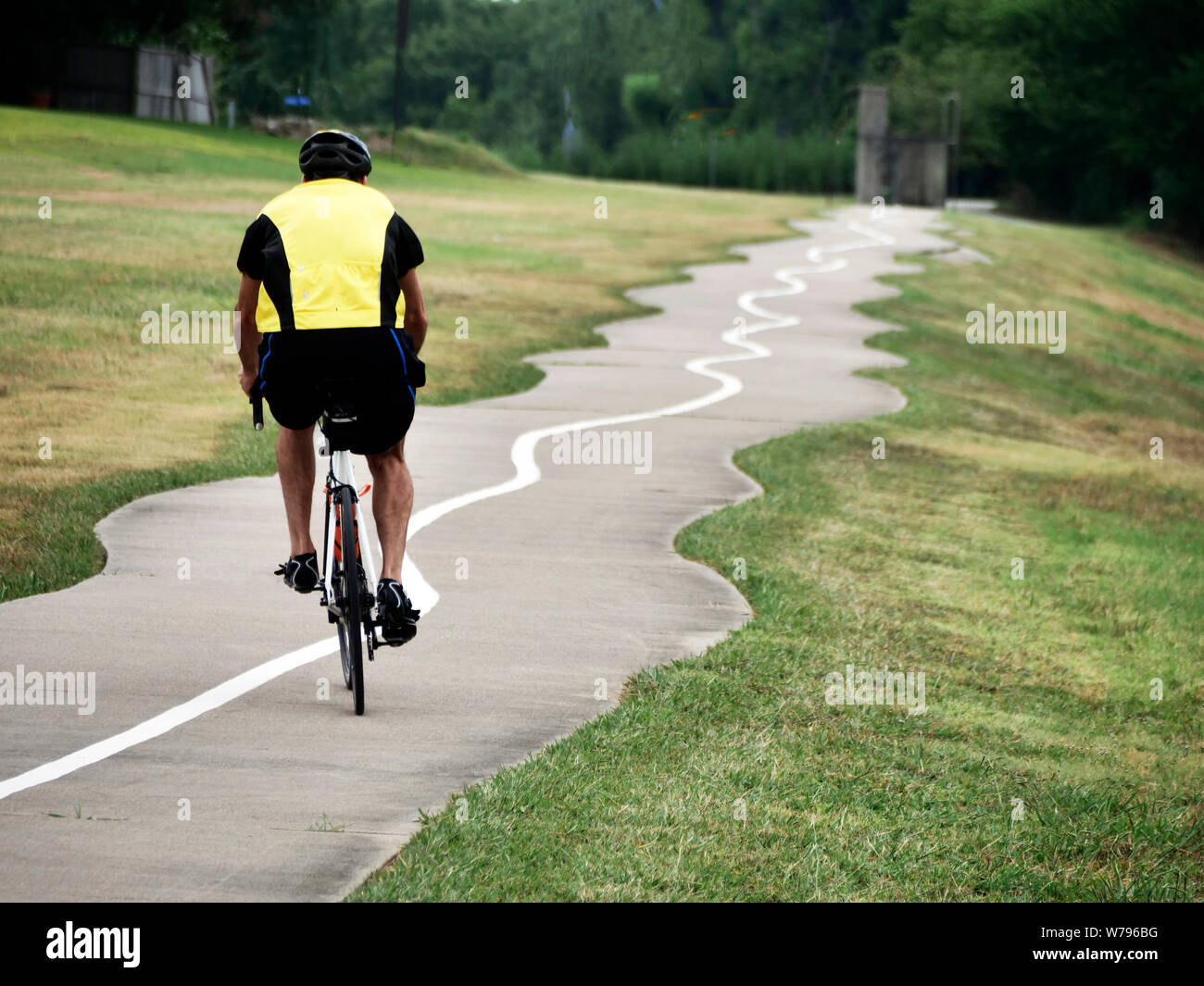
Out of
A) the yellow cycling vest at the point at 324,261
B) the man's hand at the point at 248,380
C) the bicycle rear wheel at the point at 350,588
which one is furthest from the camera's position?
the man's hand at the point at 248,380

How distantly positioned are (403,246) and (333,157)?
0.43 metres

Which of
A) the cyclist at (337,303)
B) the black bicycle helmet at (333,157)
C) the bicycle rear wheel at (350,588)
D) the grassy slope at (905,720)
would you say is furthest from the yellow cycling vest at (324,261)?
the grassy slope at (905,720)

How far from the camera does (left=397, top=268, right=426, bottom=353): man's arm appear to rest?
22.9 feet

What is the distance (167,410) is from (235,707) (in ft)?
30.3

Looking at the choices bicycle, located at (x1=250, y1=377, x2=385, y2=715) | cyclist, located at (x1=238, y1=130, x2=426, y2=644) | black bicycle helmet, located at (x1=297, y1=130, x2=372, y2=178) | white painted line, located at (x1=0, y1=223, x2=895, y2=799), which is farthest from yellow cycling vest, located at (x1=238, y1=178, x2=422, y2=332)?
white painted line, located at (x1=0, y1=223, x2=895, y2=799)

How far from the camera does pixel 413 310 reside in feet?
23.3

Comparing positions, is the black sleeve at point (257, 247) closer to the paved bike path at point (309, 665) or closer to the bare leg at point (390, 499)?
the bare leg at point (390, 499)

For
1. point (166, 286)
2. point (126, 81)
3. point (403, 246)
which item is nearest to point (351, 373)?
point (403, 246)

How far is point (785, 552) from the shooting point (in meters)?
11.1

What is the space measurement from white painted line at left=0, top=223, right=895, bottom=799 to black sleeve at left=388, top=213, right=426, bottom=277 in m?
1.89

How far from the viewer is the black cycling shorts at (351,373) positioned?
6.52 meters

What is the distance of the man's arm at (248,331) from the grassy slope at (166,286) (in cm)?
269

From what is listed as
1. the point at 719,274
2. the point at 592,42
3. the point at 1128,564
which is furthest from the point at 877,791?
the point at 592,42
